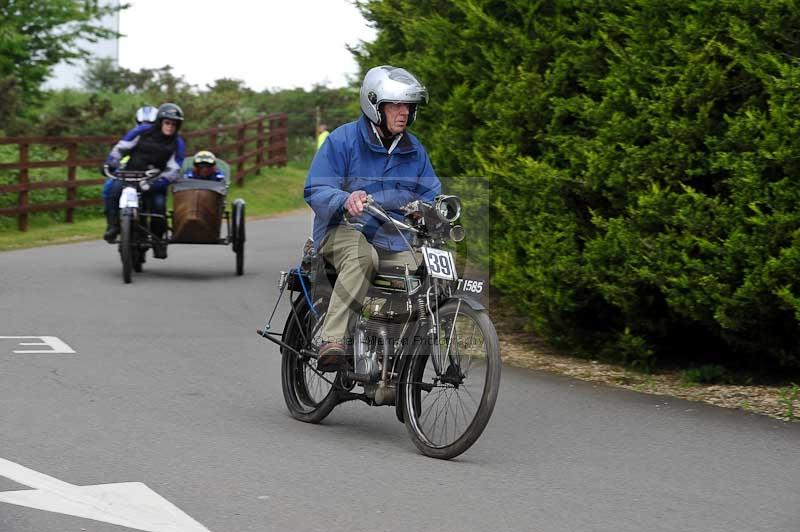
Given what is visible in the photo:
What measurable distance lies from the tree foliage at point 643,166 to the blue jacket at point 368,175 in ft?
7.06

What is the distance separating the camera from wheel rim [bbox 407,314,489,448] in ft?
22.5

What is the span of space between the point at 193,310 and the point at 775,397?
6.25 m

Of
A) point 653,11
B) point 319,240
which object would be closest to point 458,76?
point 653,11

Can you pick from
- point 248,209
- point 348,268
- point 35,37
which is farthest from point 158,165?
point 35,37

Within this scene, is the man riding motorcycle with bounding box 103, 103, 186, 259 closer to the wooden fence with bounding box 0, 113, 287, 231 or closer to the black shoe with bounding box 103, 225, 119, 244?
the black shoe with bounding box 103, 225, 119, 244

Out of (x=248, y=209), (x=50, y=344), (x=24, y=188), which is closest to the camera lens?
(x=50, y=344)

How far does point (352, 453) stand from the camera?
711 centimetres

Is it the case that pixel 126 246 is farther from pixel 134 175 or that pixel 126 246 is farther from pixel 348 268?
pixel 348 268

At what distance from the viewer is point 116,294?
1437 cm

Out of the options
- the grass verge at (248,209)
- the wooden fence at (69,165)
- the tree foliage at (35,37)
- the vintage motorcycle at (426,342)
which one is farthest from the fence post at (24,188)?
the vintage motorcycle at (426,342)

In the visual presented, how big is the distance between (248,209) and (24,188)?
24.8 ft

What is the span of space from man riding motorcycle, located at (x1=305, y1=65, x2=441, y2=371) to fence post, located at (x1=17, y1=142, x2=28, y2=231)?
55.2 feet

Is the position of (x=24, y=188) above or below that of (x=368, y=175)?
below

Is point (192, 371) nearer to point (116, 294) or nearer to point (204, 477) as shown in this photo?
point (204, 477)
